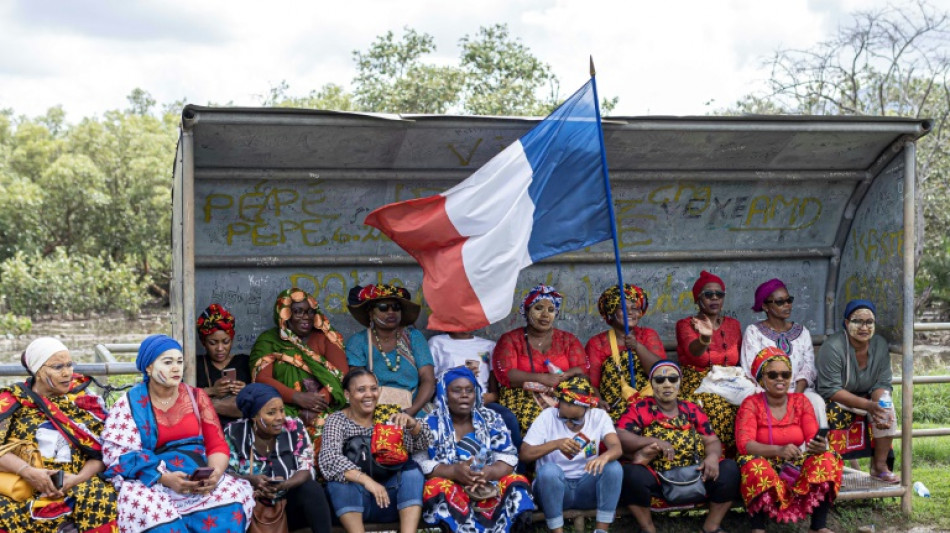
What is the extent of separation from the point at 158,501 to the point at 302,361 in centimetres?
164

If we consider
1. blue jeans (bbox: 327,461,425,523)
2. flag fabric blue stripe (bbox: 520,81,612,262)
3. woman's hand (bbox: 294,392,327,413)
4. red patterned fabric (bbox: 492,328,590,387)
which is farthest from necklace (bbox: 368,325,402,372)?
flag fabric blue stripe (bbox: 520,81,612,262)

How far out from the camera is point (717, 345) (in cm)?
750

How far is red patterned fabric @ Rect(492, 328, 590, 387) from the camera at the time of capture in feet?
23.2

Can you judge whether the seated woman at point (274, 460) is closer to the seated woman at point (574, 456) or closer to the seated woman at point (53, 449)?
the seated woman at point (53, 449)

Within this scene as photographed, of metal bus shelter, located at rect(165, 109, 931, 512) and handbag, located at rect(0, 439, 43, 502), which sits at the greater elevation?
metal bus shelter, located at rect(165, 109, 931, 512)

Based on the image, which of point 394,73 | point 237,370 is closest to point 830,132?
point 237,370

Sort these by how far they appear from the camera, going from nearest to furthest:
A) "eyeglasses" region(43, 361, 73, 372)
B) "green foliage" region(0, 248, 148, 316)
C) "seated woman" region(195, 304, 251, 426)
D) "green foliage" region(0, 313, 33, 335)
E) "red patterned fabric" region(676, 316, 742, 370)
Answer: "eyeglasses" region(43, 361, 73, 372) < "seated woman" region(195, 304, 251, 426) < "red patterned fabric" region(676, 316, 742, 370) < "green foliage" region(0, 313, 33, 335) < "green foliage" region(0, 248, 148, 316)

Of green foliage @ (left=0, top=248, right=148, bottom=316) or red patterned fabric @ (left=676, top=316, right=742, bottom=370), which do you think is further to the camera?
green foliage @ (left=0, top=248, right=148, bottom=316)

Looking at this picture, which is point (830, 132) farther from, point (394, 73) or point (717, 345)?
point (394, 73)

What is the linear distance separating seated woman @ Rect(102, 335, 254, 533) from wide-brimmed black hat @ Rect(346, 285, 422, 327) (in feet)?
5.27

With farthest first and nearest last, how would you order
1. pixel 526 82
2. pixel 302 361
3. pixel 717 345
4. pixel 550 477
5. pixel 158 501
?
pixel 526 82 → pixel 717 345 → pixel 302 361 → pixel 550 477 → pixel 158 501

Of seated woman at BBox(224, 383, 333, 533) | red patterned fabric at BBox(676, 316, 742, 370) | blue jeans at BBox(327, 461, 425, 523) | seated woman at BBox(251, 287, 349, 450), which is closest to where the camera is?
seated woman at BBox(224, 383, 333, 533)

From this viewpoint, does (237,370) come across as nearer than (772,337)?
Yes

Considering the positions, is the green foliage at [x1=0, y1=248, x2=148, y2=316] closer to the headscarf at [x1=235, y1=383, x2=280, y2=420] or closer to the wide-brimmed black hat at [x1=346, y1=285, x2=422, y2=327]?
the wide-brimmed black hat at [x1=346, y1=285, x2=422, y2=327]
